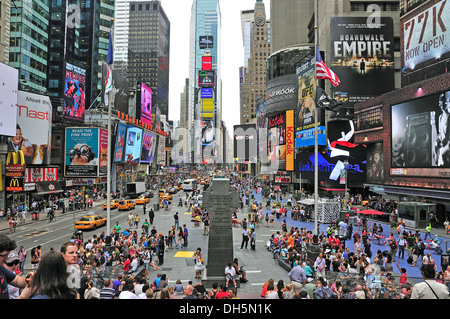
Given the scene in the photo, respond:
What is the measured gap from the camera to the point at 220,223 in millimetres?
15508

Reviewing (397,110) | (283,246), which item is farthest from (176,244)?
A: (397,110)

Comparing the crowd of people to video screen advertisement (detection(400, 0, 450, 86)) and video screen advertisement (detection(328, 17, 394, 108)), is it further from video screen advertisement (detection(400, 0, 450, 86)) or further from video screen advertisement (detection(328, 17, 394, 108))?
video screen advertisement (detection(328, 17, 394, 108))

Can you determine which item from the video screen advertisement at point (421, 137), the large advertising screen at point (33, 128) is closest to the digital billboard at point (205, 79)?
the large advertising screen at point (33, 128)

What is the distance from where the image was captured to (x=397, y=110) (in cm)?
3662

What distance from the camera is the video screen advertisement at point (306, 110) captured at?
57750mm

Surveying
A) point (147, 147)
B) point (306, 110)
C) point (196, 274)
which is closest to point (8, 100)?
point (196, 274)

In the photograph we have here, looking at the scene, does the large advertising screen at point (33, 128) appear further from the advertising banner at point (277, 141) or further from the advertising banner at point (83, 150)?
the advertising banner at point (277, 141)

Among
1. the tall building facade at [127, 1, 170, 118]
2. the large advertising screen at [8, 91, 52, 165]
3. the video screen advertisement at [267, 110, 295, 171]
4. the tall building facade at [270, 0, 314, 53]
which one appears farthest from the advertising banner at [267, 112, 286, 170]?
the tall building facade at [127, 1, 170, 118]

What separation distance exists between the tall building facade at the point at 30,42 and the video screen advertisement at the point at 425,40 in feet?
180

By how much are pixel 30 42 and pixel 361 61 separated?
63.7 meters

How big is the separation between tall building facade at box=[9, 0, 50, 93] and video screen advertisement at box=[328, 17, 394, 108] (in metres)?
54.2

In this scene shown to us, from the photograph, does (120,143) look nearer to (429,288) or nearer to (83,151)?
(83,151)

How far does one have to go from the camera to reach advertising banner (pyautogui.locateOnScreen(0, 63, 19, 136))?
3192 centimetres

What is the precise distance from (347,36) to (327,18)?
6696 millimetres
